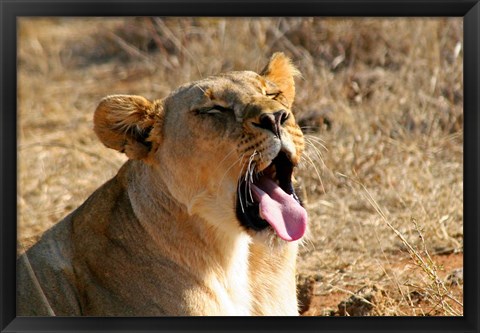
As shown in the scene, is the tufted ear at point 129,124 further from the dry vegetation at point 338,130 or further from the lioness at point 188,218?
the dry vegetation at point 338,130

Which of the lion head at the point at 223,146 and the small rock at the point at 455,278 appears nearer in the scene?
the lion head at the point at 223,146

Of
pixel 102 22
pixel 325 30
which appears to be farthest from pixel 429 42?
pixel 102 22

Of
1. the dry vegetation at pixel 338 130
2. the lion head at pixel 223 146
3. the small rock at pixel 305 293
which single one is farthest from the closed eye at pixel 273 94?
the small rock at pixel 305 293

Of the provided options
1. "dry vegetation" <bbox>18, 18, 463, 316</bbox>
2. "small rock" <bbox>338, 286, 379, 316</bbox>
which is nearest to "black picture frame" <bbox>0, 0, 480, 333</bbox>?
"dry vegetation" <bbox>18, 18, 463, 316</bbox>

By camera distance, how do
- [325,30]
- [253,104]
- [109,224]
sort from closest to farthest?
[253,104] → [109,224] → [325,30]

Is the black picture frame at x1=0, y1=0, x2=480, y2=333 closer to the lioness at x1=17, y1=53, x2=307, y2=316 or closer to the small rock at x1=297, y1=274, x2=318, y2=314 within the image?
the lioness at x1=17, y1=53, x2=307, y2=316

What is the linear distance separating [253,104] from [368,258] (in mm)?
1896

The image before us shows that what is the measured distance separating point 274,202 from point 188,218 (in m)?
0.33

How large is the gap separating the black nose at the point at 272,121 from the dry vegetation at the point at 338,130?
45cm

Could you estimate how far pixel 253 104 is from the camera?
3787mm

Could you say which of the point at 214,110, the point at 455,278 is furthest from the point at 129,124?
the point at 455,278

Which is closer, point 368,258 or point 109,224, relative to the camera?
point 109,224
